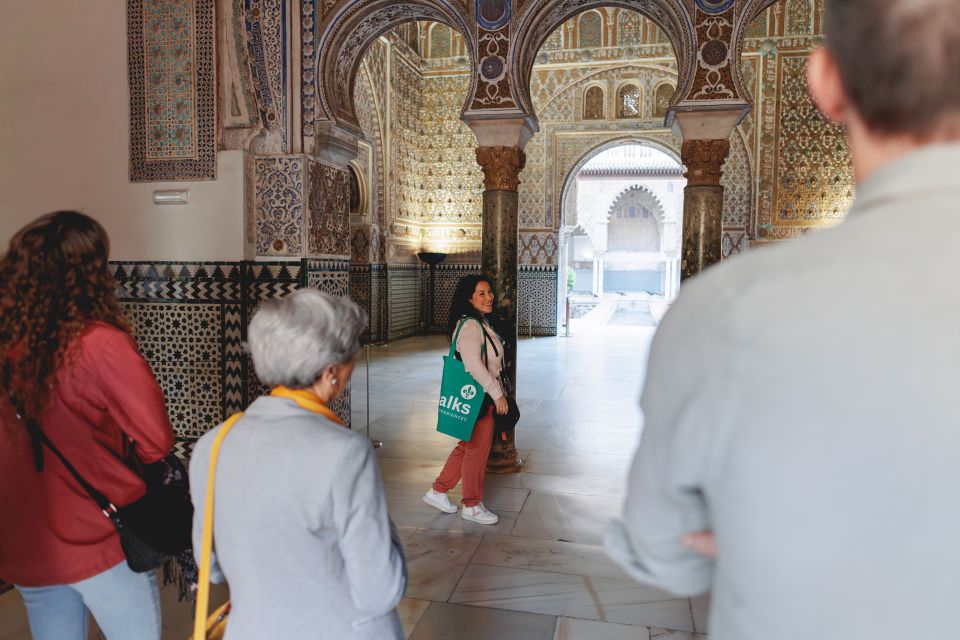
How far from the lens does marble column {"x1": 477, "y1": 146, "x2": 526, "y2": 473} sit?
477cm

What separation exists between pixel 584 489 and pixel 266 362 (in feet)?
10.9

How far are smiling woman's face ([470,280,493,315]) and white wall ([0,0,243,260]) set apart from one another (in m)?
1.84

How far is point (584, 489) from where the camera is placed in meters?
4.42

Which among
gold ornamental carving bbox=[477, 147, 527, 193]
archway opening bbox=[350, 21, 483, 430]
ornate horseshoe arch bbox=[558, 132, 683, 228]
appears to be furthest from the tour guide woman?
ornate horseshoe arch bbox=[558, 132, 683, 228]

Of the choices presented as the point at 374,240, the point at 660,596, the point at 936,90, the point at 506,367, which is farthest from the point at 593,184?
the point at 936,90

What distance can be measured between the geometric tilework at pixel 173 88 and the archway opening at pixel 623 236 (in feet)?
29.9

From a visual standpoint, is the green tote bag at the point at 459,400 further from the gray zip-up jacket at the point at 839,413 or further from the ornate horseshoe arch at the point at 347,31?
the gray zip-up jacket at the point at 839,413

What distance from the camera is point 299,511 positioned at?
4.23 ft

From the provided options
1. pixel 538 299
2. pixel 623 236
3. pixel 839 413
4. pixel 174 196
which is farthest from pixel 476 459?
pixel 623 236

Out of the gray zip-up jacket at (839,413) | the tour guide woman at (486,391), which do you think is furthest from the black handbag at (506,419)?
the gray zip-up jacket at (839,413)

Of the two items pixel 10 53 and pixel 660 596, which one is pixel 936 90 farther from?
pixel 10 53

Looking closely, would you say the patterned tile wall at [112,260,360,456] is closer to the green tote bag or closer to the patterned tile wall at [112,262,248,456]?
the patterned tile wall at [112,262,248,456]

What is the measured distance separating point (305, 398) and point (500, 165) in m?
3.73

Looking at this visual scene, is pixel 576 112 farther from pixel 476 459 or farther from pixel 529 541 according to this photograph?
pixel 529 541
